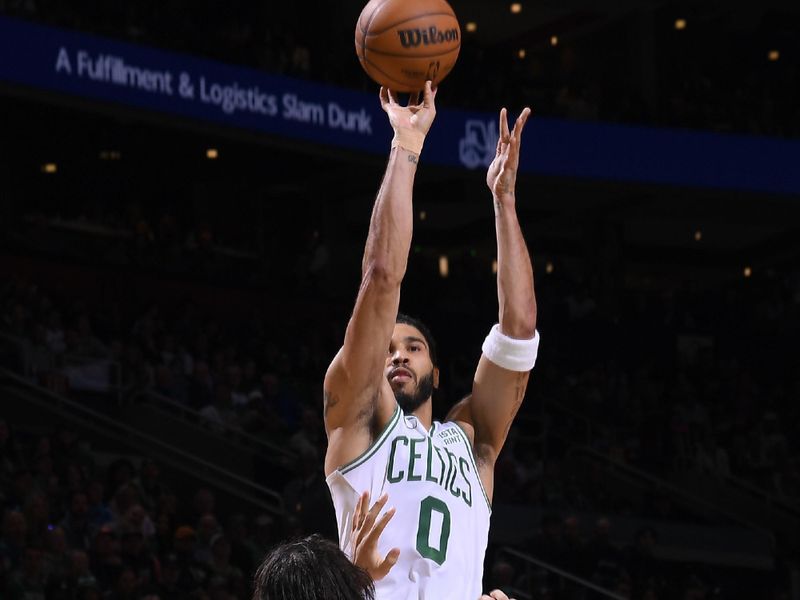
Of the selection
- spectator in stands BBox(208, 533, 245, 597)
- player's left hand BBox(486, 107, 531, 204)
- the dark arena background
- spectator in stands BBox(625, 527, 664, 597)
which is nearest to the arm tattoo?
player's left hand BBox(486, 107, 531, 204)

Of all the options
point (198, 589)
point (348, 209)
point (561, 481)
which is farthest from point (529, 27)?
point (198, 589)

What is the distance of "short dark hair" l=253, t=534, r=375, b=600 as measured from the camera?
2.90 meters

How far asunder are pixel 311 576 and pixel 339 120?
45.9ft

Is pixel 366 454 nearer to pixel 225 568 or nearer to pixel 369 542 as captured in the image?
pixel 369 542

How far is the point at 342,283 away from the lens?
65.4ft

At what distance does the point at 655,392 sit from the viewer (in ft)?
57.3

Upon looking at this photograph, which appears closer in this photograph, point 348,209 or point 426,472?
point 426,472

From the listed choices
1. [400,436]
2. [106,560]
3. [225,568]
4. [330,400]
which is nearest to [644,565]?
[225,568]

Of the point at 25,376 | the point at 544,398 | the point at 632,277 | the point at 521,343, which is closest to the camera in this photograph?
the point at 521,343

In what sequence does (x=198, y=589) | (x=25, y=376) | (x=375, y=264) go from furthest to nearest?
(x=25, y=376), (x=198, y=589), (x=375, y=264)

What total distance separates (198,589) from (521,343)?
573cm

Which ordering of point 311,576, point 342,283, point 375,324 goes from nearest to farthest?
point 311,576 → point 375,324 → point 342,283

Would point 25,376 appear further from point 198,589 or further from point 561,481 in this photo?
point 561,481

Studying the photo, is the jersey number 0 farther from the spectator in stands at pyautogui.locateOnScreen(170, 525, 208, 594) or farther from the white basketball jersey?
the spectator in stands at pyautogui.locateOnScreen(170, 525, 208, 594)
